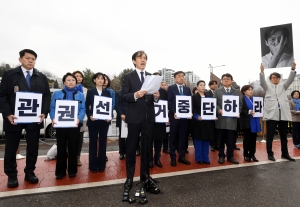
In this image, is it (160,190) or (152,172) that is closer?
(160,190)

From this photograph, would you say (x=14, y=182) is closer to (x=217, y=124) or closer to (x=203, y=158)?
(x=203, y=158)

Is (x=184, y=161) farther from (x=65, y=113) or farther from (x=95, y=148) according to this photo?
(x=65, y=113)

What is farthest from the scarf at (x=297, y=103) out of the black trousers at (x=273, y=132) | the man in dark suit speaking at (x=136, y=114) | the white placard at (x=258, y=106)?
the man in dark suit speaking at (x=136, y=114)

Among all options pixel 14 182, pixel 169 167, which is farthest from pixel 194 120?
pixel 14 182

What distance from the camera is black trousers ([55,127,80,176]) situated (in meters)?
4.17

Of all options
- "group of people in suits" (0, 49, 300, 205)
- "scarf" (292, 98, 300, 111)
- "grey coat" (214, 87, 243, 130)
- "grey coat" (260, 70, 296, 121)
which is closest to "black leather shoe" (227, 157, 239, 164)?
"group of people in suits" (0, 49, 300, 205)

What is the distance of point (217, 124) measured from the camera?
564 cm

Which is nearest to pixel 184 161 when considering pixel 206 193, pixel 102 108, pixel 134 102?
pixel 206 193

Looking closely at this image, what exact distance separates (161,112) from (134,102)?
5.62 ft

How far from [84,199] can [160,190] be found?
4.18 feet

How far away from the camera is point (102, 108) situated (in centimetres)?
460

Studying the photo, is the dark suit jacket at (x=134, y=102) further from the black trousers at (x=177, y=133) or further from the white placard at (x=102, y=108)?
the black trousers at (x=177, y=133)

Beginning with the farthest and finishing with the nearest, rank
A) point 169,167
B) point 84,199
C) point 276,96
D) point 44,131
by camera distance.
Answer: point 44,131 → point 276,96 → point 169,167 → point 84,199

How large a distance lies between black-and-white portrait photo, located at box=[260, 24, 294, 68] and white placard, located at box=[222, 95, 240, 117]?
1.64 m
